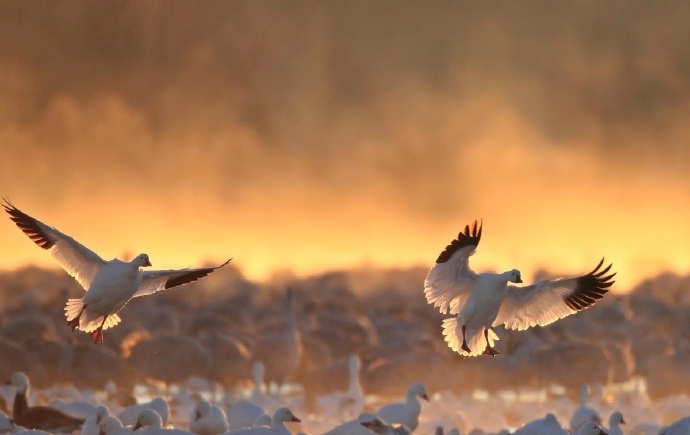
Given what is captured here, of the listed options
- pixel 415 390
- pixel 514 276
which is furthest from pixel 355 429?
pixel 415 390

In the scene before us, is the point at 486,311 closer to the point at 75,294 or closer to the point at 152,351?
the point at 152,351

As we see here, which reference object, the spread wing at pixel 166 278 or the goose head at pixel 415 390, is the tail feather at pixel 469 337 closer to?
the spread wing at pixel 166 278

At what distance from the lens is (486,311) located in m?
13.6

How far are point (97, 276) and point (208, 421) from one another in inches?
87.7

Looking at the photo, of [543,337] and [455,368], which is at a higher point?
[543,337]

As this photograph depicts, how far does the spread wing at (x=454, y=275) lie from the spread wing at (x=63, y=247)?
10.9 ft

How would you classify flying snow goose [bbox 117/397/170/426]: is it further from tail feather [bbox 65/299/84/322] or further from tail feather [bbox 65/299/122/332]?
tail feather [bbox 65/299/84/322]

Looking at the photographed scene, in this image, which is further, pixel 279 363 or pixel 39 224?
pixel 279 363

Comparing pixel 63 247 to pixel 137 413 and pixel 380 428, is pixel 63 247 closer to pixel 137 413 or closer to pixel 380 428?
pixel 137 413

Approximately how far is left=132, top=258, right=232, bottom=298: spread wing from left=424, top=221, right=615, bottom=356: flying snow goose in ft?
7.51

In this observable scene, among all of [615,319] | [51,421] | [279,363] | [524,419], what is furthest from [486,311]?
[615,319]

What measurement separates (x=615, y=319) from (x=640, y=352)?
Result: 1304 cm

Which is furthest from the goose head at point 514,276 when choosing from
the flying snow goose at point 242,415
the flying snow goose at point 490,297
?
the flying snow goose at point 242,415

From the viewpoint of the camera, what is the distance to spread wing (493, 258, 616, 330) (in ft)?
44.1
